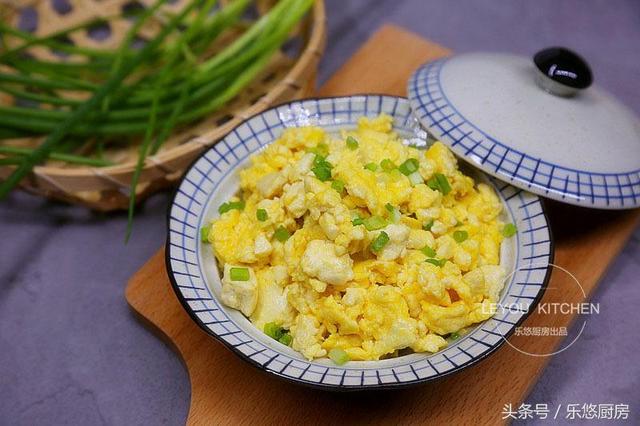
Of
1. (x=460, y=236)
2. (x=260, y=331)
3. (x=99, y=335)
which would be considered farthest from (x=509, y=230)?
(x=99, y=335)

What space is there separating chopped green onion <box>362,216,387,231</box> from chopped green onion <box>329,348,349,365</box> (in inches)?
13.0

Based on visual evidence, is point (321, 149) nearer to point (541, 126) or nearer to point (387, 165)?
point (387, 165)

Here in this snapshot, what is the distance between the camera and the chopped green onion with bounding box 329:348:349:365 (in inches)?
62.4

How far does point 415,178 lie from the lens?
1822 millimetres

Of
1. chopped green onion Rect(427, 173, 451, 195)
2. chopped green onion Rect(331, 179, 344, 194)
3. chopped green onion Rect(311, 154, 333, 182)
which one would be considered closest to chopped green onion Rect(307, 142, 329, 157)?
chopped green onion Rect(311, 154, 333, 182)

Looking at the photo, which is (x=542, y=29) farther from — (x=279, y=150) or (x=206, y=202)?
(x=206, y=202)

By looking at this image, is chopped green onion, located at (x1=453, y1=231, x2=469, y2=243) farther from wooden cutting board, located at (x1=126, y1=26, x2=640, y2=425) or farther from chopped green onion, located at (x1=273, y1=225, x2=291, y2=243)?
chopped green onion, located at (x1=273, y1=225, x2=291, y2=243)

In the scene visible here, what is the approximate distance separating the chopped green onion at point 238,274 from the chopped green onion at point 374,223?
35 cm

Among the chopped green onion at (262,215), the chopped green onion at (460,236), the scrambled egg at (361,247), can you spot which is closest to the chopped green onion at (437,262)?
the scrambled egg at (361,247)

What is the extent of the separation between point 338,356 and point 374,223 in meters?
0.36

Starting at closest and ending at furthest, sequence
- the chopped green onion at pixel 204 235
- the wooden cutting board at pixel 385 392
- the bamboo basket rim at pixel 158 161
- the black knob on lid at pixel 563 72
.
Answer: the wooden cutting board at pixel 385 392, the chopped green onion at pixel 204 235, the black knob on lid at pixel 563 72, the bamboo basket rim at pixel 158 161

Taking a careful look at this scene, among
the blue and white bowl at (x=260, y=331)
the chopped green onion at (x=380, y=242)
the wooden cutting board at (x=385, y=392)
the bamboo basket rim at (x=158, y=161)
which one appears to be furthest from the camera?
the bamboo basket rim at (x=158, y=161)

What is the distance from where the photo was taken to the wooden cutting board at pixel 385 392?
173 centimetres

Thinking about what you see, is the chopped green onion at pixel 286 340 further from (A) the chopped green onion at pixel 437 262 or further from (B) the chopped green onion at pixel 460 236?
(B) the chopped green onion at pixel 460 236
